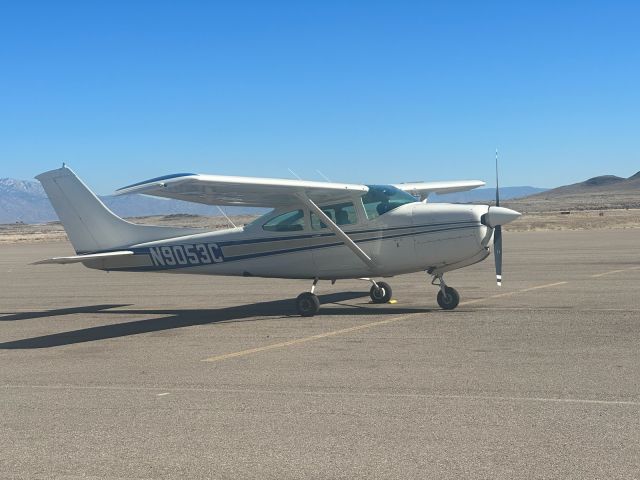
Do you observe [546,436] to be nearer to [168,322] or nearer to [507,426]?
[507,426]

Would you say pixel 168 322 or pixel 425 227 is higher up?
pixel 425 227

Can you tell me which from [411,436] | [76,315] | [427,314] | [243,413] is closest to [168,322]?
[76,315]

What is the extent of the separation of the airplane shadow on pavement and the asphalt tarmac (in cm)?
7

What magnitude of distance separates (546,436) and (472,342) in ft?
13.8

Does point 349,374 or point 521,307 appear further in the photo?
point 521,307

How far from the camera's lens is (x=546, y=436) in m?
5.60

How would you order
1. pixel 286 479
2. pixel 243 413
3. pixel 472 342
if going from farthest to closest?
pixel 472 342 < pixel 243 413 < pixel 286 479

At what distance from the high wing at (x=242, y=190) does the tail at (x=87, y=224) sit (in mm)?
2019

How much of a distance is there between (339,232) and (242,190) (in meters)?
1.97

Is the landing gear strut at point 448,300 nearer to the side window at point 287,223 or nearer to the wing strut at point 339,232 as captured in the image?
the wing strut at point 339,232

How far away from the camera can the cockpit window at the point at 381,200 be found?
13.8 m

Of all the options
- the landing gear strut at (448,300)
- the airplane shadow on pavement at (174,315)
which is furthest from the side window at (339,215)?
the landing gear strut at (448,300)

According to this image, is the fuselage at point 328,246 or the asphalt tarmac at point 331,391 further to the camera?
the fuselage at point 328,246

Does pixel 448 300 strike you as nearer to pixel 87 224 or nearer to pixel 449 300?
pixel 449 300
